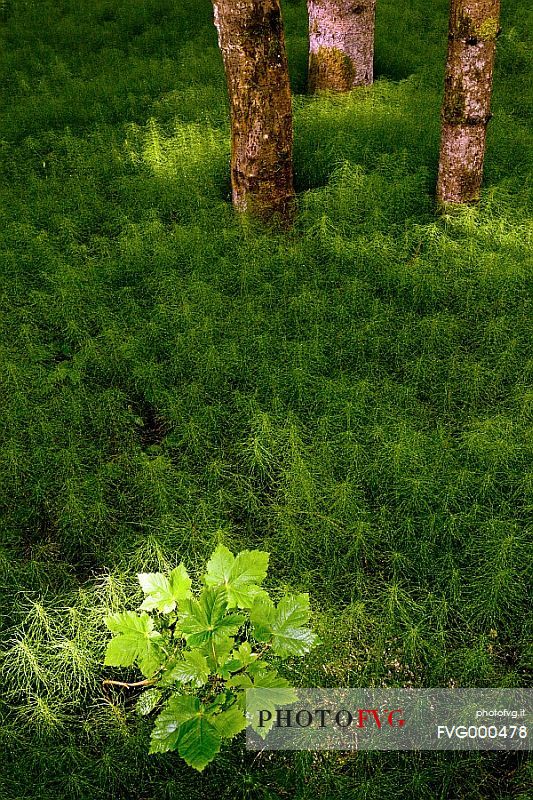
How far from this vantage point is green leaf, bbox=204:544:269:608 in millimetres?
2119

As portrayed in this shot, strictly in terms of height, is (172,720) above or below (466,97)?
below

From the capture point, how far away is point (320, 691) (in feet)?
7.38

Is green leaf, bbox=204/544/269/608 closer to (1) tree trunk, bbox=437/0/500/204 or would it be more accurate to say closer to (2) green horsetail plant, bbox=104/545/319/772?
(2) green horsetail plant, bbox=104/545/319/772

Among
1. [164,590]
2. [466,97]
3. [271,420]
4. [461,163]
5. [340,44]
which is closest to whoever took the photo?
[164,590]

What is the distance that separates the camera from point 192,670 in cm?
208

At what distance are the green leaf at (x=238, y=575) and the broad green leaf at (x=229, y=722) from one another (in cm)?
30

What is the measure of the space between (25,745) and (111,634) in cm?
43

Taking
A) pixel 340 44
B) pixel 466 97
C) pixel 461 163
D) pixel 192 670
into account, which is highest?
pixel 340 44

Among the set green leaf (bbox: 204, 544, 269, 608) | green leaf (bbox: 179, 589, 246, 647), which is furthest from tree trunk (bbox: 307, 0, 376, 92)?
green leaf (bbox: 179, 589, 246, 647)

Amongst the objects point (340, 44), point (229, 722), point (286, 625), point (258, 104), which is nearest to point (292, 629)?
point (286, 625)

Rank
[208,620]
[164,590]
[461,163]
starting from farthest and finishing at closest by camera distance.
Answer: [461,163] < [164,590] < [208,620]

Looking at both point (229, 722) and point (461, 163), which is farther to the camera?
point (461, 163)

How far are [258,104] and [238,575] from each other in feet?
9.93

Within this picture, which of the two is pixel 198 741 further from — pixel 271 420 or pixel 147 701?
pixel 271 420
